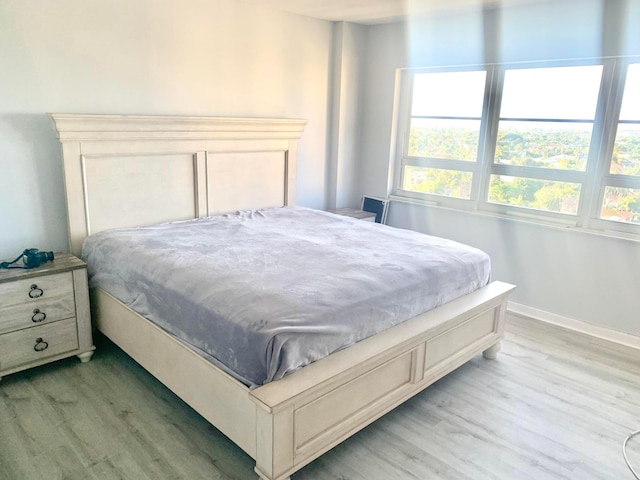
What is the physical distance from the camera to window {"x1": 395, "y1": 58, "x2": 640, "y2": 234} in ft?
10.6

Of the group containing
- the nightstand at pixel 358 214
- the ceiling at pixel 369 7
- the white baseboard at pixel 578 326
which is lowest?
the white baseboard at pixel 578 326

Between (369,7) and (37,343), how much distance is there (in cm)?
326

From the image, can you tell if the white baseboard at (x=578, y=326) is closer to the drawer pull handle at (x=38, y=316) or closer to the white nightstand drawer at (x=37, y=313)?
the white nightstand drawer at (x=37, y=313)

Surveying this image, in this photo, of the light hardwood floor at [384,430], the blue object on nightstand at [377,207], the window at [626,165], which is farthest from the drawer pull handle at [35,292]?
the window at [626,165]

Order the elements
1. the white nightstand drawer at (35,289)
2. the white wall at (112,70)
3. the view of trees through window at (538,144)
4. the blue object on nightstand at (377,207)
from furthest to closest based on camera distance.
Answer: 1. the blue object on nightstand at (377,207)
2. the view of trees through window at (538,144)
3. the white wall at (112,70)
4. the white nightstand drawer at (35,289)

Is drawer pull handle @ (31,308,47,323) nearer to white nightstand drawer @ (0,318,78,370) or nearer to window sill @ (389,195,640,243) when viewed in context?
white nightstand drawer @ (0,318,78,370)

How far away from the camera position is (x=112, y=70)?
3.05 metres

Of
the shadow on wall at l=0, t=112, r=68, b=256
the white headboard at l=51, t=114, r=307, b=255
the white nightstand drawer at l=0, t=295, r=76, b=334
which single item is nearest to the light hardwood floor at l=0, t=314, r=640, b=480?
the white nightstand drawer at l=0, t=295, r=76, b=334

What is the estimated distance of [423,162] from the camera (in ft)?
14.5

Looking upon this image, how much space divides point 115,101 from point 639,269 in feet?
12.0

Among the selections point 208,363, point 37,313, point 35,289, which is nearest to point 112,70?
point 35,289

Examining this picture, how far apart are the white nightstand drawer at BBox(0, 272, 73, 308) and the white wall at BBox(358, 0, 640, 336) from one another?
2.97 m

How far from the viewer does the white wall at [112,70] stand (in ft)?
8.97

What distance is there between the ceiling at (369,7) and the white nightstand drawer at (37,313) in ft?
8.32
